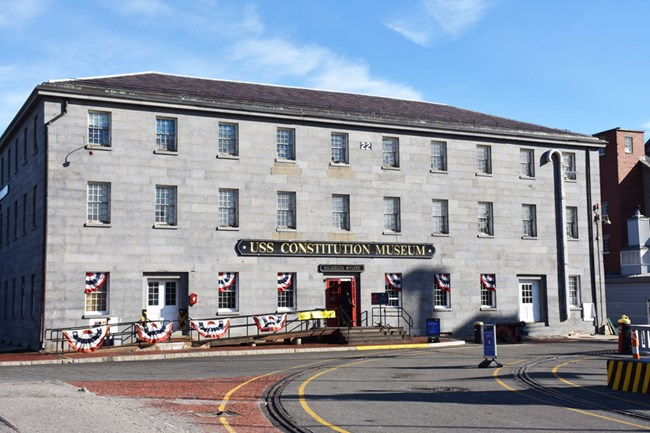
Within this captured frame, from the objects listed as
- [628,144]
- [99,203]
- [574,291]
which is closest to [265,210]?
[99,203]

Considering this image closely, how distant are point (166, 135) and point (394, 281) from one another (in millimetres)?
13199

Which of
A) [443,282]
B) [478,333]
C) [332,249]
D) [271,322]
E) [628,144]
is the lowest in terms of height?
[478,333]

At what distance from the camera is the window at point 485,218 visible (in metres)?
40.5

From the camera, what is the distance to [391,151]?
38.9m

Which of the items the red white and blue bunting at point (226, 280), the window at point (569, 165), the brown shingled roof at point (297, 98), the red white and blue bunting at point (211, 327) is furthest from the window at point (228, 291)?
the window at point (569, 165)

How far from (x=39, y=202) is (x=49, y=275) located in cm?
355

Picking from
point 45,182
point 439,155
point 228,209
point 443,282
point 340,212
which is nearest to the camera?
point 45,182

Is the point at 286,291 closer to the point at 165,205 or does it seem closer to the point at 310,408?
the point at 165,205

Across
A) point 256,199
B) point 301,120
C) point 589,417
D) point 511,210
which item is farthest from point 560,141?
point 589,417

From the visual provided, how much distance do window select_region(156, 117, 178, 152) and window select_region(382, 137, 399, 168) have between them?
A: 35.8 feet

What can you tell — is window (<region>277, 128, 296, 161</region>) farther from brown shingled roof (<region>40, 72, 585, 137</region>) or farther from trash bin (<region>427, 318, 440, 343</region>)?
trash bin (<region>427, 318, 440, 343</region>)

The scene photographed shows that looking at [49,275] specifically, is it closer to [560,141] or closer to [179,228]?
[179,228]

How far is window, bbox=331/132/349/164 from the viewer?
37.5 metres

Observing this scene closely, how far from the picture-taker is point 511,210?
4116 cm
